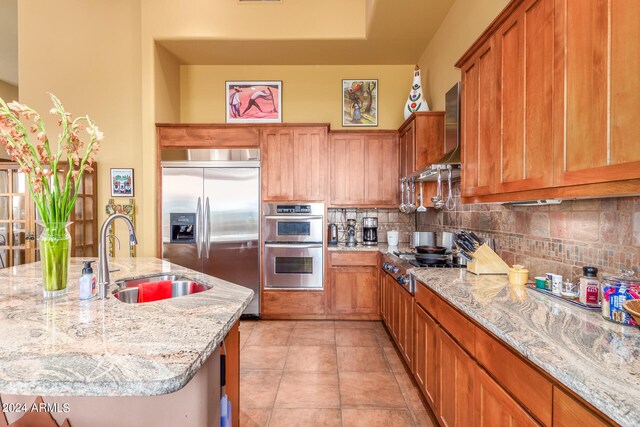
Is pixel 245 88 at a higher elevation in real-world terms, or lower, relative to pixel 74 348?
higher

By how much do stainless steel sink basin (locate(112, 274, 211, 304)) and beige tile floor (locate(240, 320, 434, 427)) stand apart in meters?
0.95

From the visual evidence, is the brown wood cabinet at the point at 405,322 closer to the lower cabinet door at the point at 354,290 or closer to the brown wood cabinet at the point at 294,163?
the lower cabinet door at the point at 354,290

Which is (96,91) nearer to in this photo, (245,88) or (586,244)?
(245,88)

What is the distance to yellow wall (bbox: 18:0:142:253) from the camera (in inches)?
166

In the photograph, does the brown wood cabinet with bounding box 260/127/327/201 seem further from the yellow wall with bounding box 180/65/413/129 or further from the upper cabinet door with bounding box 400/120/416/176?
the upper cabinet door with bounding box 400/120/416/176

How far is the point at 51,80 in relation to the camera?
4.23 m

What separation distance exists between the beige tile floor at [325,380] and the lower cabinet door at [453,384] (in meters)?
0.45

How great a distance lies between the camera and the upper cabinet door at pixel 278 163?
4082 mm

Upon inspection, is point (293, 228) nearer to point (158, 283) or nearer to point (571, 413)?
point (158, 283)

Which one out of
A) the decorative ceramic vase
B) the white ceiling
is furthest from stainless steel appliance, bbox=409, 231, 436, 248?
the white ceiling

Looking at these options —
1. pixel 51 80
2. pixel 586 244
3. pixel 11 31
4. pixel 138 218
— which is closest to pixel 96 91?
pixel 51 80

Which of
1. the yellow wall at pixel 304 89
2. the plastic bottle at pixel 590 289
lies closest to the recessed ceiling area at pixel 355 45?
the yellow wall at pixel 304 89

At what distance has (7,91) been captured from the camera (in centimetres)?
646

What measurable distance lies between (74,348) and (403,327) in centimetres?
235
